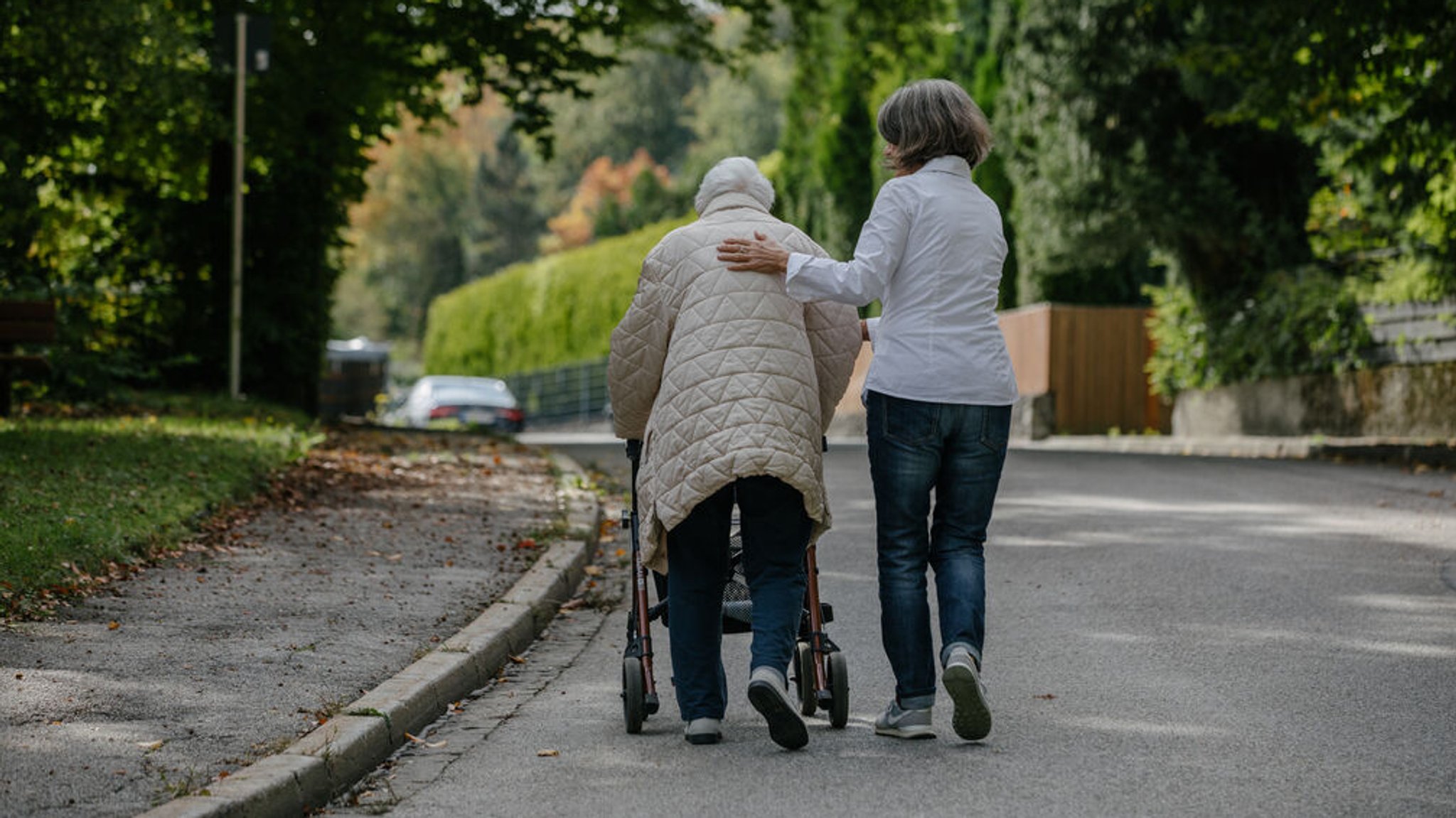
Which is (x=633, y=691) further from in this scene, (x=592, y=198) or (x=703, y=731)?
(x=592, y=198)

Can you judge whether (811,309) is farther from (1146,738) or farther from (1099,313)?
(1099,313)

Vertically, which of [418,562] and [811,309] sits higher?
[811,309]

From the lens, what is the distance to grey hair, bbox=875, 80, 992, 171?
16.9ft

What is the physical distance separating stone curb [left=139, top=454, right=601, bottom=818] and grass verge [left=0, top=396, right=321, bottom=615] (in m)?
1.74

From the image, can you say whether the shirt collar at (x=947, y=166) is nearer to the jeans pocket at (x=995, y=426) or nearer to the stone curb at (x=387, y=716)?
the jeans pocket at (x=995, y=426)

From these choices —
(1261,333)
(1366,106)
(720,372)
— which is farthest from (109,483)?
(1261,333)

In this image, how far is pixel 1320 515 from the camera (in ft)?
→ 37.3

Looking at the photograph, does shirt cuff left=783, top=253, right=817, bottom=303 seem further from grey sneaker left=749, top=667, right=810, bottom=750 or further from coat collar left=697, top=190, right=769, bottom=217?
grey sneaker left=749, top=667, right=810, bottom=750

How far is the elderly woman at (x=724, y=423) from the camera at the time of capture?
16.3 ft

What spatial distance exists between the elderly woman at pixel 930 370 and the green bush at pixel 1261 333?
14.9 meters

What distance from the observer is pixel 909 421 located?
5102 millimetres

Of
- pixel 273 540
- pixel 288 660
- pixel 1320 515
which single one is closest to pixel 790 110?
pixel 1320 515

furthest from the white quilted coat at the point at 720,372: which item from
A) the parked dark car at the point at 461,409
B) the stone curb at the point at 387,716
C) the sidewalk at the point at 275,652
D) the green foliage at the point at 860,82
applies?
the parked dark car at the point at 461,409

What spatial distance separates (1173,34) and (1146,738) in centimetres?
1951
